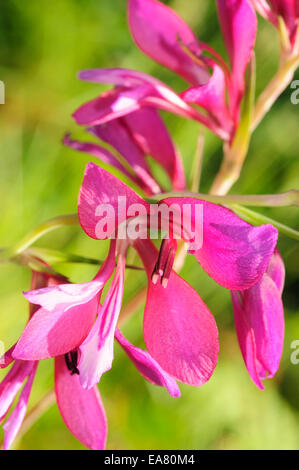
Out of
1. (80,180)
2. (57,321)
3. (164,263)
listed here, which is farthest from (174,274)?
Result: (80,180)

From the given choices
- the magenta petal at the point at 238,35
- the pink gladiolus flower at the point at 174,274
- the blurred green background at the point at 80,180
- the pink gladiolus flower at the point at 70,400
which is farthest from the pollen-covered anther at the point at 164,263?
the blurred green background at the point at 80,180

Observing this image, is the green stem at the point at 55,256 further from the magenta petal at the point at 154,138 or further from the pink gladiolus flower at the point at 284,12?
the pink gladiolus flower at the point at 284,12

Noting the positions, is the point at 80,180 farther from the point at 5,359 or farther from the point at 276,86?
the point at 5,359

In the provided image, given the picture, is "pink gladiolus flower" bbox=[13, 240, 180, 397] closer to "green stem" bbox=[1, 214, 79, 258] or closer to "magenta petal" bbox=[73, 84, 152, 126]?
"green stem" bbox=[1, 214, 79, 258]

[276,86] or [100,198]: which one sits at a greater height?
[276,86]

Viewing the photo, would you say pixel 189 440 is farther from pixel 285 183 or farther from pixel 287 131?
pixel 287 131
